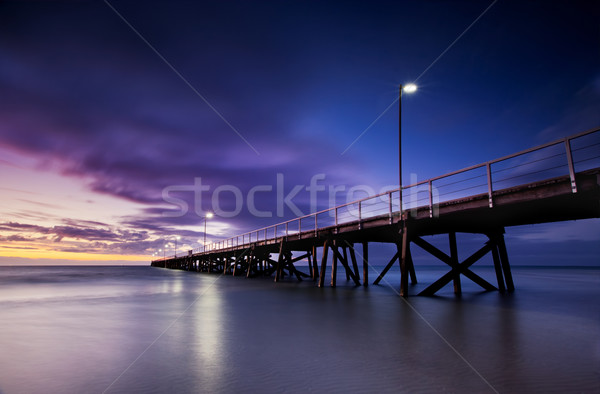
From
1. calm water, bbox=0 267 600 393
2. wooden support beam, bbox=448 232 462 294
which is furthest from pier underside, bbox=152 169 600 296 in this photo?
calm water, bbox=0 267 600 393

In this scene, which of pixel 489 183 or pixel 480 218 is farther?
pixel 480 218

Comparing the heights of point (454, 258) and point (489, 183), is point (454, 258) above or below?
below

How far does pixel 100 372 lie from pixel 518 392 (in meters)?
5.93

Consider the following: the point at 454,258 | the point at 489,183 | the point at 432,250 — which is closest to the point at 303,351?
the point at 489,183

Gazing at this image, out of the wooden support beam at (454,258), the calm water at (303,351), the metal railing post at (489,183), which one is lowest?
the calm water at (303,351)

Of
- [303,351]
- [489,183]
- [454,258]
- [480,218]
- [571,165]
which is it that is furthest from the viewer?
[454,258]

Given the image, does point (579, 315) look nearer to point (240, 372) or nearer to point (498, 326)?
point (498, 326)

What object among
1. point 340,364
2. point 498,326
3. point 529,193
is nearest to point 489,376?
point 340,364

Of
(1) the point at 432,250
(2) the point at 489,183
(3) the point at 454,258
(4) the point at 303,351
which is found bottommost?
(4) the point at 303,351

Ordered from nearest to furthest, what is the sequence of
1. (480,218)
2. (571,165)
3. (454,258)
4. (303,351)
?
(303,351), (571,165), (480,218), (454,258)

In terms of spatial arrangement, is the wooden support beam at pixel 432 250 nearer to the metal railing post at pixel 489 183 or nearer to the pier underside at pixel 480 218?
the pier underside at pixel 480 218

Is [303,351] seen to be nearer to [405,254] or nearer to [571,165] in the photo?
[571,165]

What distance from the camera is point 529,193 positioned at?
938cm

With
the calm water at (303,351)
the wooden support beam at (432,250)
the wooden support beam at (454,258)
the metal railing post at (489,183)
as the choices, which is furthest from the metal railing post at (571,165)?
the wooden support beam at (454,258)
